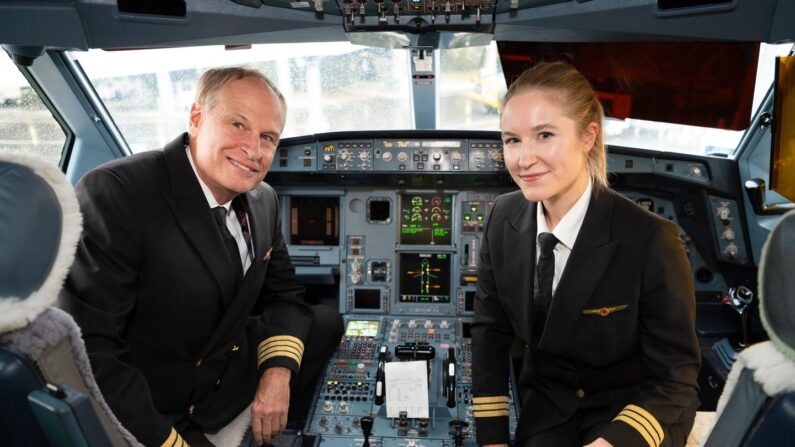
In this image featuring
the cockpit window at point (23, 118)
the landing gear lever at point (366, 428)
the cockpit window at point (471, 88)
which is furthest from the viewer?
the cockpit window at point (471, 88)

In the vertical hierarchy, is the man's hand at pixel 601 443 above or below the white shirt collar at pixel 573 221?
below

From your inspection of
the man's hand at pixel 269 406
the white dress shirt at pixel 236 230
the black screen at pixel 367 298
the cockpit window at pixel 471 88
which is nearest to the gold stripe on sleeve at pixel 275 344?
the man's hand at pixel 269 406

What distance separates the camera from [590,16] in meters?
1.89

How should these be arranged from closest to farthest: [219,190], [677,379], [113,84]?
[677,379], [219,190], [113,84]

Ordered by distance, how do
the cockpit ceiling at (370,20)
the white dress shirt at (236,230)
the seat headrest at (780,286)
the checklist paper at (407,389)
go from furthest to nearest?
the checklist paper at (407,389) → the white dress shirt at (236,230) → the cockpit ceiling at (370,20) → the seat headrest at (780,286)

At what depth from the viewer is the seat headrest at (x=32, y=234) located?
0.80 m

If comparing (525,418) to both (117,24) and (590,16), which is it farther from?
(117,24)

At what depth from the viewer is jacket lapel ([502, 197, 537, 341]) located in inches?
69.4

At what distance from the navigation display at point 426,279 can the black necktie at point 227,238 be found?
1731 millimetres

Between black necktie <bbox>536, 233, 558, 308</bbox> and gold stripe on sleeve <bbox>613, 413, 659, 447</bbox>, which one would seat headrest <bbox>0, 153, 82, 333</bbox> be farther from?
gold stripe on sleeve <bbox>613, 413, 659, 447</bbox>

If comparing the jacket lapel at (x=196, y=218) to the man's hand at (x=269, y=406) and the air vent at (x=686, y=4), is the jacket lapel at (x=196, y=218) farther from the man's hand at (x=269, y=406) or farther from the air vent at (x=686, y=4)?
the air vent at (x=686, y=4)

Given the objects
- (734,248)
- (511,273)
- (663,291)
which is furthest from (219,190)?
(734,248)

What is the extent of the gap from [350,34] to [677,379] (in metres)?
1.64

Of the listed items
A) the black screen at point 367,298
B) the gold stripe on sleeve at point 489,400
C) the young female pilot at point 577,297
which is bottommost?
the black screen at point 367,298
